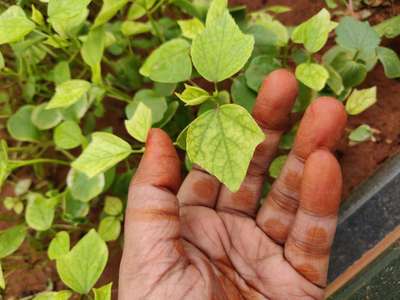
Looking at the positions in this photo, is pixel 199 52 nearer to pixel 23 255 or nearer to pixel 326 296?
pixel 326 296

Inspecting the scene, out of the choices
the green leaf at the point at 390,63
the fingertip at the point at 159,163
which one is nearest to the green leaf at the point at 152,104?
the fingertip at the point at 159,163

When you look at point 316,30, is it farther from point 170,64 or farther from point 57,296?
point 57,296

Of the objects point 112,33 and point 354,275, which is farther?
point 112,33

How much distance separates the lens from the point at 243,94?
103cm

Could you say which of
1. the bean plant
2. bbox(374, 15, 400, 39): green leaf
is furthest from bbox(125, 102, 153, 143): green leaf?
bbox(374, 15, 400, 39): green leaf

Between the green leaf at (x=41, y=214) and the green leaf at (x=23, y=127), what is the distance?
0.48 feet

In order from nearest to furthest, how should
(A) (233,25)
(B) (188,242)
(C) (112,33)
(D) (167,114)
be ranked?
(A) (233,25) → (B) (188,242) → (D) (167,114) → (C) (112,33)

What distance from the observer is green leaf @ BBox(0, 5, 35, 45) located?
0.85 metres

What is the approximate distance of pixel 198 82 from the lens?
1.24 m

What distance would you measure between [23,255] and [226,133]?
0.73 meters

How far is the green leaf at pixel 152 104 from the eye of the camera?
1.03m

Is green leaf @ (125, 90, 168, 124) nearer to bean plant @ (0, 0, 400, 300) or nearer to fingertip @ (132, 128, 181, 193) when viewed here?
bean plant @ (0, 0, 400, 300)

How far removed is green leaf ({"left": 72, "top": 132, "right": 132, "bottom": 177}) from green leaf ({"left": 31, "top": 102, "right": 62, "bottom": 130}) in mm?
326

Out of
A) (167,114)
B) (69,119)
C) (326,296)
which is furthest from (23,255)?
(326,296)
